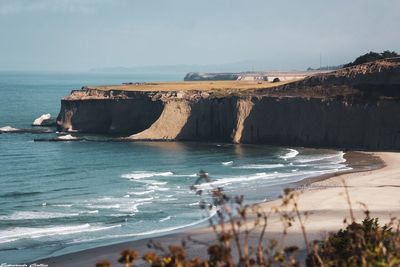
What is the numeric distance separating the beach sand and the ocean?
138 cm

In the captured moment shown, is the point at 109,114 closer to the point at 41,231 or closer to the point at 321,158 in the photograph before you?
the point at 321,158

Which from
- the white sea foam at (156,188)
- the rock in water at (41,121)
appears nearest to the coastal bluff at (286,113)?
the rock in water at (41,121)

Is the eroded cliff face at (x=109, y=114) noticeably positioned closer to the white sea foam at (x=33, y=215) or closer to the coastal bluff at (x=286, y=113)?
the coastal bluff at (x=286, y=113)

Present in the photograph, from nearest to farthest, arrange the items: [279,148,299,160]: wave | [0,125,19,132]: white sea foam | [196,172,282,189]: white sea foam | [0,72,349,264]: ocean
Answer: [0,72,349,264]: ocean
[196,172,282,189]: white sea foam
[279,148,299,160]: wave
[0,125,19,132]: white sea foam

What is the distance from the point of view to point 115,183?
4862 cm

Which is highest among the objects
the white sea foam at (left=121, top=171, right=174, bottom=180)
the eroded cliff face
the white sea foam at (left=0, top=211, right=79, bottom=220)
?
the eroded cliff face

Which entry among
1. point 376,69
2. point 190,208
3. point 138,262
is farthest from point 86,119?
point 138,262

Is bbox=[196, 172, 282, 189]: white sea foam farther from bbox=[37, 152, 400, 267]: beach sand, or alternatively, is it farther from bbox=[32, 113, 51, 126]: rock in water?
bbox=[32, 113, 51, 126]: rock in water

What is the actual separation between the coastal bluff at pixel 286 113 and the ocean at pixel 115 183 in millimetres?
2711

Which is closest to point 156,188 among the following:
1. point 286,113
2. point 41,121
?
point 286,113

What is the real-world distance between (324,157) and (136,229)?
30278 mm

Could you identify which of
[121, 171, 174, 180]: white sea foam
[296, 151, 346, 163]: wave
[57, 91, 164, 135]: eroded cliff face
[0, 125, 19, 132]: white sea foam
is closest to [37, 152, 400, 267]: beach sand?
[296, 151, 346, 163]: wave

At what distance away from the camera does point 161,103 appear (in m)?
81.3

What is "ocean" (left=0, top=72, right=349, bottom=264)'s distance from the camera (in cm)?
3294
